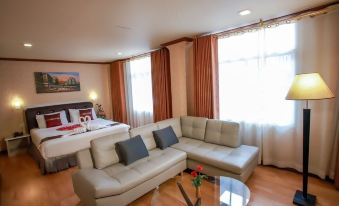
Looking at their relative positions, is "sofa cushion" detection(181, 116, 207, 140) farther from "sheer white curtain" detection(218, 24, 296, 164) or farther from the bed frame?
the bed frame

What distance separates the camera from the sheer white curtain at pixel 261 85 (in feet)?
9.01

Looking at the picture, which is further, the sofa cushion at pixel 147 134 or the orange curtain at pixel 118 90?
the orange curtain at pixel 118 90

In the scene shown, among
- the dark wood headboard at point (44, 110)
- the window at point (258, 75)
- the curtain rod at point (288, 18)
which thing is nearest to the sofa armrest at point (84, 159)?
the window at point (258, 75)

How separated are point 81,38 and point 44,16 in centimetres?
102

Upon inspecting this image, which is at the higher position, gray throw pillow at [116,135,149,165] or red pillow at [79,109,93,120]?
red pillow at [79,109,93,120]

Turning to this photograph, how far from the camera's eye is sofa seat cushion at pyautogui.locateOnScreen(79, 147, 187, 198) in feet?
6.40

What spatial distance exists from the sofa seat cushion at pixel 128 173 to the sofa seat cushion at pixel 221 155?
206 millimetres

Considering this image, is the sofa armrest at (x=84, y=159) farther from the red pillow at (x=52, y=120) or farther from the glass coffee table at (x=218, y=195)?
the red pillow at (x=52, y=120)

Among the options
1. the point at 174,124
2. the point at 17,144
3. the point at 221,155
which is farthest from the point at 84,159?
the point at 17,144

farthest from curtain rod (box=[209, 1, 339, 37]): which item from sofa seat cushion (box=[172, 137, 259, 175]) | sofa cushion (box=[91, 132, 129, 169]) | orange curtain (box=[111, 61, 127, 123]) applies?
orange curtain (box=[111, 61, 127, 123])

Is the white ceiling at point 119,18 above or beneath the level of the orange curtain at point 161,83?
above

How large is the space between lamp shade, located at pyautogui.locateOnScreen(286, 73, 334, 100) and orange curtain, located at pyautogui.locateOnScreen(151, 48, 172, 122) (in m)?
2.59

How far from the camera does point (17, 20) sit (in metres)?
2.21

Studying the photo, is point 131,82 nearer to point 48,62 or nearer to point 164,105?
point 164,105
